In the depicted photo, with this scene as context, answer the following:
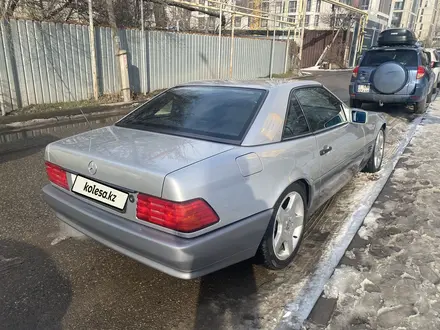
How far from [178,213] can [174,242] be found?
0.59 ft

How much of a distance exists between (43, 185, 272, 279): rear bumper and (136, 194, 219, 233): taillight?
7 cm

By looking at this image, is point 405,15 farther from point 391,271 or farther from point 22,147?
point 391,271

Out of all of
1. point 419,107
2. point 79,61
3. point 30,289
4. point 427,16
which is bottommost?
point 30,289

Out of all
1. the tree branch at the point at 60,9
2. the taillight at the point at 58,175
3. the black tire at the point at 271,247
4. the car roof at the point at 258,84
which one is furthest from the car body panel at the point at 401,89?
the tree branch at the point at 60,9

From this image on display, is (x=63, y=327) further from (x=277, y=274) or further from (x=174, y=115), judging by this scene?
(x=174, y=115)

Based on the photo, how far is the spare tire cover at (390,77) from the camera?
812 cm

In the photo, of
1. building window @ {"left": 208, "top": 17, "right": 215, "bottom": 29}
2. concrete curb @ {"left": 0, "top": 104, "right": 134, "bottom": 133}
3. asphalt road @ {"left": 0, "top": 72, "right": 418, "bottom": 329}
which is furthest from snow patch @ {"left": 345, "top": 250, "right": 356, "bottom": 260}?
building window @ {"left": 208, "top": 17, "right": 215, "bottom": 29}

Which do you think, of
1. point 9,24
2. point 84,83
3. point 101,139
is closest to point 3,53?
point 9,24

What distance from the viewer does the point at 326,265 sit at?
2771mm

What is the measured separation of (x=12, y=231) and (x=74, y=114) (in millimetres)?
5804

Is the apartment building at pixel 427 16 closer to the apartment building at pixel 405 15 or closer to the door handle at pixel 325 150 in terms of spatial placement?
the apartment building at pixel 405 15

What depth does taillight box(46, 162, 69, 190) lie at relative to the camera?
257 centimetres

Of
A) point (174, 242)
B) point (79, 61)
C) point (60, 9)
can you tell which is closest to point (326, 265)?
point (174, 242)

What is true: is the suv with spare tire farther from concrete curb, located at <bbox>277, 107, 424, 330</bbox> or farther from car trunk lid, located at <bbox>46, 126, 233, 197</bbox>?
car trunk lid, located at <bbox>46, 126, 233, 197</bbox>
